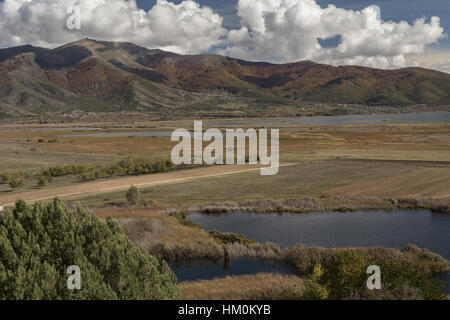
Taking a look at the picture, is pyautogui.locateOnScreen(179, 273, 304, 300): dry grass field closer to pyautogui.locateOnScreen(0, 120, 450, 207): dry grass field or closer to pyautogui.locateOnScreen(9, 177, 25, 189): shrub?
pyautogui.locateOnScreen(0, 120, 450, 207): dry grass field

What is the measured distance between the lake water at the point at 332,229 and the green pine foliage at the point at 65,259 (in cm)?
1659

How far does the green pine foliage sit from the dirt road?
40.7m

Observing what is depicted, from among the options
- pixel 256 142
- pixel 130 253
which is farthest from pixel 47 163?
pixel 130 253

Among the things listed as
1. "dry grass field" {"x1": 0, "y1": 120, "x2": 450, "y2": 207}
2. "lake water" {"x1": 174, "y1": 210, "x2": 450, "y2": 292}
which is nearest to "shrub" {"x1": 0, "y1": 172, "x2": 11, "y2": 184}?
"dry grass field" {"x1": 0, "y1": 120, "x2": 450, "y2": 207}

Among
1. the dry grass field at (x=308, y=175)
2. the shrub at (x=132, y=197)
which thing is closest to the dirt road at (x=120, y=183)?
the dry grass field at (x=308, y=175)

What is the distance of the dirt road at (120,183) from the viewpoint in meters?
57.6

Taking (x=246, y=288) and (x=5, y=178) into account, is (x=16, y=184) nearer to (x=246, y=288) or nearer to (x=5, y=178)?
(x=5, y=178)

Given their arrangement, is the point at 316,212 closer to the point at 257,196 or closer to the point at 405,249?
the point at 257,196

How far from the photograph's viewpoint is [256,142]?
138m

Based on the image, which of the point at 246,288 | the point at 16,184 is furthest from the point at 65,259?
the point at 16,184

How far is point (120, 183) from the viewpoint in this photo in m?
69.4

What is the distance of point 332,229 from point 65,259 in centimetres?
3351

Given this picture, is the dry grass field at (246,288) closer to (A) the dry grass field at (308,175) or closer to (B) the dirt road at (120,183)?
(A) the dry grass field at (308,175)
